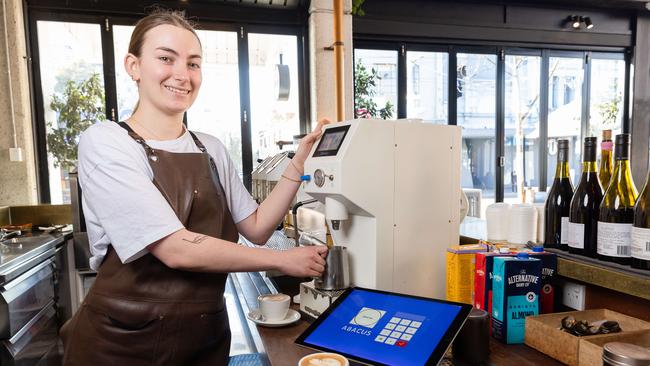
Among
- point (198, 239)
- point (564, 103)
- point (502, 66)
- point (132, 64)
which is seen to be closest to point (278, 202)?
point (198, 239)

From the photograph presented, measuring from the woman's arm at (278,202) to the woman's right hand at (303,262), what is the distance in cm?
30

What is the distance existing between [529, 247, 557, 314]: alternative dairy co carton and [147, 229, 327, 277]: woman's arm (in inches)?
25.0

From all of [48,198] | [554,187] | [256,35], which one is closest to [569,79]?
[256,35]

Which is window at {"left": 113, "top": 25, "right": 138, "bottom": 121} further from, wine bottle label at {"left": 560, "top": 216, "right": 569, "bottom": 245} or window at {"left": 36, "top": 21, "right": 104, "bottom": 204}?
wine bottle label at {"left": 560, "top": 216, "right": 569, "bottom": 245}

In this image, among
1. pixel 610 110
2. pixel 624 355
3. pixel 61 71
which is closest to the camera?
pixel 624 355

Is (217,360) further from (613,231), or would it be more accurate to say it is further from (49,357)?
(49,357)

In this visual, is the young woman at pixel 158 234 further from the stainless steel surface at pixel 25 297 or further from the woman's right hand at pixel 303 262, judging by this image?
the stainless steel surface at pixel 25 297

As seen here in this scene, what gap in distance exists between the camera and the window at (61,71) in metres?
3.78

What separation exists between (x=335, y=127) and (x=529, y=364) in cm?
75

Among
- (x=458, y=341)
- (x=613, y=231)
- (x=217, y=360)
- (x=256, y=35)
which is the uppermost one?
(x=256, y=35)

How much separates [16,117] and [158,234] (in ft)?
11.2

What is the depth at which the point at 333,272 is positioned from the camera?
44.8 inches

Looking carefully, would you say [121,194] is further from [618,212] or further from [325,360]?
[618,212]

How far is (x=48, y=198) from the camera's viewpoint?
382cm
